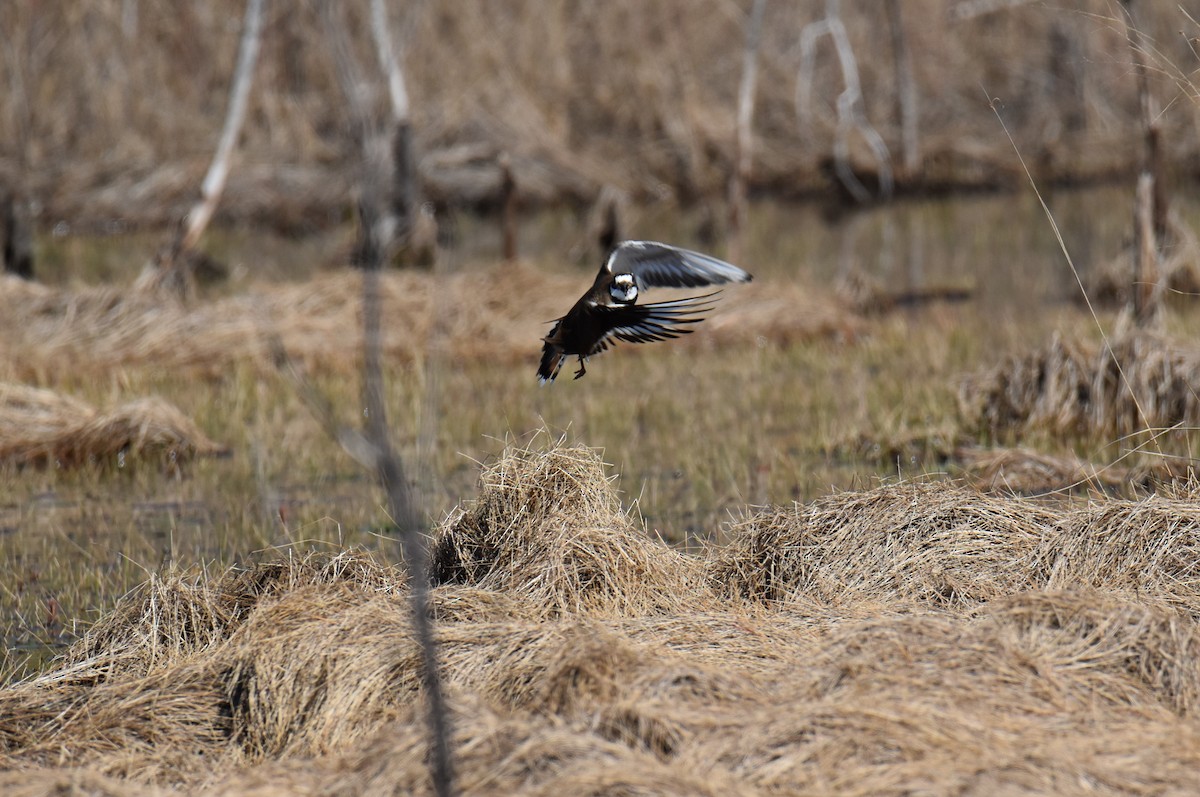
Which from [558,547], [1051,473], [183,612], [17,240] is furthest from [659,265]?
[17,240]

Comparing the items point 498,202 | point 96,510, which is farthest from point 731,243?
point 96,510

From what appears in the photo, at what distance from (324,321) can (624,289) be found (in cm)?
596

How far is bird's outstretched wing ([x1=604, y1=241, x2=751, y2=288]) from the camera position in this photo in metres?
4.91

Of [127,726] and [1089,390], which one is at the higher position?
[1089,390]

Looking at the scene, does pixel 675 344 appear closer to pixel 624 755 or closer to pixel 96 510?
pixel 96 510

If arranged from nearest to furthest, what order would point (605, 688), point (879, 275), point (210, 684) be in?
point (605, 688) → point (210, 684) → point (879, 275)

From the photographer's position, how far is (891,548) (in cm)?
458

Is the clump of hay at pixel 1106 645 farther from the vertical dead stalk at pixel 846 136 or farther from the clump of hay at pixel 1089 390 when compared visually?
the vertical dead stalk at pixel 846 136

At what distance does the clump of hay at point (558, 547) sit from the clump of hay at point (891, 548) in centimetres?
23

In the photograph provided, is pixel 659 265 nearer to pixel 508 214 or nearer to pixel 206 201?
pixel 206 201

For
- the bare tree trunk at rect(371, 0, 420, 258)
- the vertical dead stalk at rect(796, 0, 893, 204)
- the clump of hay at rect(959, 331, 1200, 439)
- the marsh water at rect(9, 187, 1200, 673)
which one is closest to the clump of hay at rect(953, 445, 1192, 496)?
the marsh water at rect(9, 187, 1200, 673)

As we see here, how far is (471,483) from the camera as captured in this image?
23.3ft

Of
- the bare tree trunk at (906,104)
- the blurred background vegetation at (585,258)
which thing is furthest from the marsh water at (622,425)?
the bare tree trunk at (906,104)

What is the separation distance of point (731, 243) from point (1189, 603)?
10.2 m
